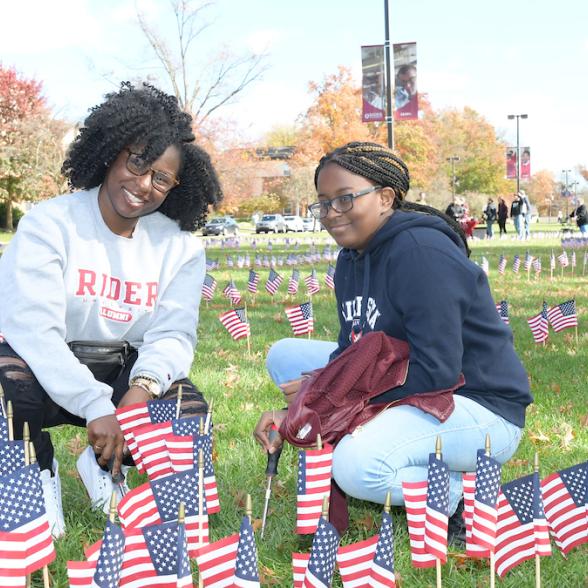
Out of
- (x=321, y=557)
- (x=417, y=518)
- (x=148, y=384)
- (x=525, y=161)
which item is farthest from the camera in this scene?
(x=525, y=161)

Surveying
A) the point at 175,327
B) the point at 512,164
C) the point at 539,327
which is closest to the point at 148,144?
the point at 175,327

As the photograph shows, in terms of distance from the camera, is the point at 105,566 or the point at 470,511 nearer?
the point at 105,566

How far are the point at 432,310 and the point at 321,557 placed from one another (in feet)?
3.44

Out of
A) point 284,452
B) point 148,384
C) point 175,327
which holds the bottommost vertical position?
point 284,452

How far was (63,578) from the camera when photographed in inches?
113

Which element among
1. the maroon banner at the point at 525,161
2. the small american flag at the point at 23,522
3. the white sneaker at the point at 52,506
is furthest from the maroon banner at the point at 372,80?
the maroon banner at the point at 525,161

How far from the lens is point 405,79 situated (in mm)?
17109

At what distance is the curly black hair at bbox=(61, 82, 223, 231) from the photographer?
3438 mm

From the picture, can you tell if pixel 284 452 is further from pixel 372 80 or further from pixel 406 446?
pixel 372 80

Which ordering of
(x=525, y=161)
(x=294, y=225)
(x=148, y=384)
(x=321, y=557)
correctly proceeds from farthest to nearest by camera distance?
(x=294, y=225) → (x=525, y=161) → (x=148, y=384) → (x=321, y=557)

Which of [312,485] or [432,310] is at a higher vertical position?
[432,310]

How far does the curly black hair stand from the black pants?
0.78 metres

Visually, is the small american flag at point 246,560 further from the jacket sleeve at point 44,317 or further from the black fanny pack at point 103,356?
the black fanny pack at point 103,356

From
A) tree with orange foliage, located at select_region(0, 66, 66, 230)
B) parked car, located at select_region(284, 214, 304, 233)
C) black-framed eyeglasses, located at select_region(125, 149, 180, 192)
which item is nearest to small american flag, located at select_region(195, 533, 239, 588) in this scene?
black-framed eyeglasses, located at select_region(125, 149, 180, 192)
